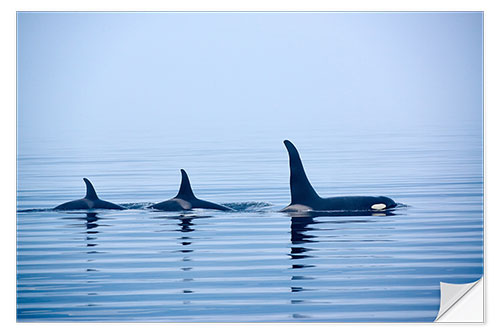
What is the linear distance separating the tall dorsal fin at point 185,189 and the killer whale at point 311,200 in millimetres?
1311

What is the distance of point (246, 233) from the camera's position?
38.7ft

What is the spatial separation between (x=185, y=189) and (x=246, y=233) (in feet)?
3.19

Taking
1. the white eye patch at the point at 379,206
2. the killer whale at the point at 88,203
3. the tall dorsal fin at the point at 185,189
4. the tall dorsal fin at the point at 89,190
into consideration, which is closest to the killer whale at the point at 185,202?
the tall dorsal fin at the point at 185,189

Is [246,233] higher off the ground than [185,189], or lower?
lower

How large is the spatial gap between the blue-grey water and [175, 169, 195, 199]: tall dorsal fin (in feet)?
0.27

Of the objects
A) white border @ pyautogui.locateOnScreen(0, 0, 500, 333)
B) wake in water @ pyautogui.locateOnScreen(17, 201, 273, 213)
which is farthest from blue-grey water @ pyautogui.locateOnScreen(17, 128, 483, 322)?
white border @ pyautogui.locateOnScreen(0, 0, 500, 333)

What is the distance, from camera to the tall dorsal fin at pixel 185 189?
11.8 metres
